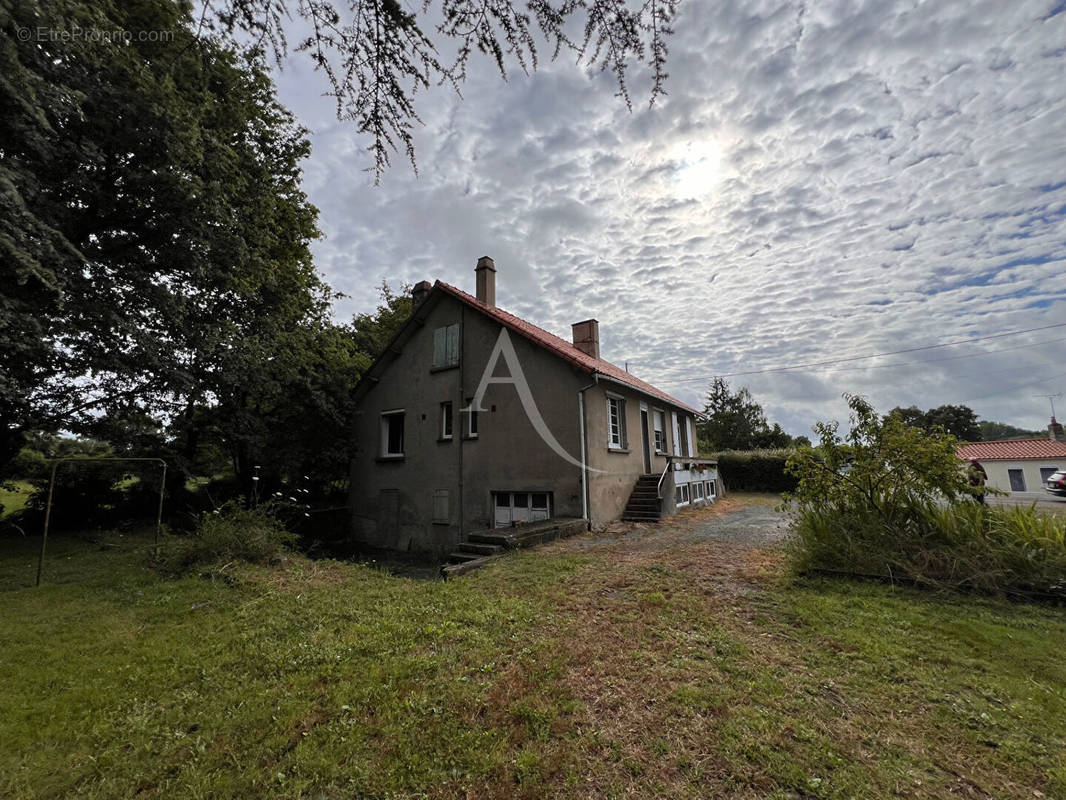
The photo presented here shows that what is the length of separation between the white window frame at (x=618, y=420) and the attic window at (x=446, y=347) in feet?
15.6

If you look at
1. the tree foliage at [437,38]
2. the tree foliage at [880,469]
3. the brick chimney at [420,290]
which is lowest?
the tree foliage at [880,469]

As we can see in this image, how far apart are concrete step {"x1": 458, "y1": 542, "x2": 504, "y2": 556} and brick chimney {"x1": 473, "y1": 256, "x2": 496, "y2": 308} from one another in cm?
814

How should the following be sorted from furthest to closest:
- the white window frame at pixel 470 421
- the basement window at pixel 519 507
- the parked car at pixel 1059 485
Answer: the parked car at pixel 1059 485
the white window frame at pixel 470 421
the basement window at pixel 519 507

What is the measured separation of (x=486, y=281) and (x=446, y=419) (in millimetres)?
4693

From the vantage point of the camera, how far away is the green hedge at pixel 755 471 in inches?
882

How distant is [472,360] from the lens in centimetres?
1288

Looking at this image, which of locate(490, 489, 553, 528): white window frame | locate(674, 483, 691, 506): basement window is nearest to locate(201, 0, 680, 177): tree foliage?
locate(490, 489, 553, 528): white window frame

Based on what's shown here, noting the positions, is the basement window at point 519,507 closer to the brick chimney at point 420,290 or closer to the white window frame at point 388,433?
the white window frame at point 388,433

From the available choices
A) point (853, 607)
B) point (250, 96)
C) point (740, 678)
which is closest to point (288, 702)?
point (740, 678)

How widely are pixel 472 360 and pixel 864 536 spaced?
32.5 ft

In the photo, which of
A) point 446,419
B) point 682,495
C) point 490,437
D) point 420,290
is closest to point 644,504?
point 682,495

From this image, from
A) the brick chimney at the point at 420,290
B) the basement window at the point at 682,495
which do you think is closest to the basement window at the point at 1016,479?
the basement window at the point at 682,495

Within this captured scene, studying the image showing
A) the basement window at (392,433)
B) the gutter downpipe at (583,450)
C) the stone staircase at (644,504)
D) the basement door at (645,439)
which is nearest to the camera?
the gutter downpipe at (583,450)

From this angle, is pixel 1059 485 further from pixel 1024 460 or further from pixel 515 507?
pixel 515 507
